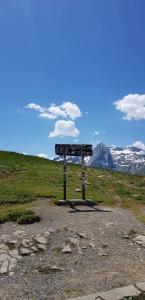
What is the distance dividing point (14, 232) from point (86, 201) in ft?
36.2

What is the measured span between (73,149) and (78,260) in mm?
15994

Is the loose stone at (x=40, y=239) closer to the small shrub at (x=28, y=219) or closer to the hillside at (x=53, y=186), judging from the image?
the small shrub at (x=28, y=219)

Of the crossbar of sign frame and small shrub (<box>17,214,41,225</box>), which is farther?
the crossbar of sign frame

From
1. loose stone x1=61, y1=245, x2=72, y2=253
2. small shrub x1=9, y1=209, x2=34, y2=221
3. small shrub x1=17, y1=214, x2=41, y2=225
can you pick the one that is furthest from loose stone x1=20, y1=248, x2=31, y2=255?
small shrub x1=9, y1=209, x2=34, y2=221

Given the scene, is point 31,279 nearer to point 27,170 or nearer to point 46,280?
point 46,280

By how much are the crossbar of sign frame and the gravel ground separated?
283 inches

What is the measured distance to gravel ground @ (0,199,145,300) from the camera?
15.6 m

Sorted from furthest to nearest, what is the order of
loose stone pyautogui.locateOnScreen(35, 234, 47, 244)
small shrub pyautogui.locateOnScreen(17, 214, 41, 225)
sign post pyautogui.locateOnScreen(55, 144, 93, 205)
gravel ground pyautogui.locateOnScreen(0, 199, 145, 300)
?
1. sign post pyautogui.locateOnScreen(55, 144, 93, 205)
2. small shrub pyautogui.locateOnScreen(17, 214, 41, 225)
3. loose stone pyautogui.locateOnScreen(35, 234, 47, 244)
4. gravel ground pyautogui.locateOnScreen(0, 199, 145, 300)

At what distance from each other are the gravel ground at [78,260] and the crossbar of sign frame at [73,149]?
23.6 feet

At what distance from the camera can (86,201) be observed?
106 feet

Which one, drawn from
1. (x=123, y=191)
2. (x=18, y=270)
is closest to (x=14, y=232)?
(x=18, y=270)

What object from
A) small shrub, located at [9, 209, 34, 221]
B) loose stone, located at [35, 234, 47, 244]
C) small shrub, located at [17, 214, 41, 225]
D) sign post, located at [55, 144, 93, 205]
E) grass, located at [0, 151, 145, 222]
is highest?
sign post, located at [55, 144, 93, 205]

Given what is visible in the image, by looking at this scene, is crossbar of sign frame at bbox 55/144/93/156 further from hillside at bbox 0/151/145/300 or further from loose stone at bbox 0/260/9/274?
loose stone at bbox 0/260/9/274

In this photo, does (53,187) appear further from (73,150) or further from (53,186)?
(73,150)
